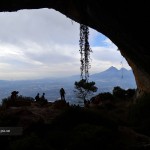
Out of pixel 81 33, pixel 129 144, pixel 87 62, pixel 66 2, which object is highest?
pixel 66 2

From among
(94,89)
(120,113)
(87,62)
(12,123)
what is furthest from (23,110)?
(94,89)

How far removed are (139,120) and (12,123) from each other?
8.84m

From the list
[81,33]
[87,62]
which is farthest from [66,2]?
[87,62]

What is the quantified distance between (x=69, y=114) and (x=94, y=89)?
24.5 metres

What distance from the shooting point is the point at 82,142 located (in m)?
11.9

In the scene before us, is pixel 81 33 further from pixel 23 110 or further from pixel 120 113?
pixel 120 113

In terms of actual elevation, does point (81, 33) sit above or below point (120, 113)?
above

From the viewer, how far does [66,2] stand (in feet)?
46.2

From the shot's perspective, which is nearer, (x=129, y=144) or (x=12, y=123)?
(x=129, y=144)

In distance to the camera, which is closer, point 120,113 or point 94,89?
point 120,113

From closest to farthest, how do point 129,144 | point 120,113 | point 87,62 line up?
point 129,144 → point 87,62 → point 120,113

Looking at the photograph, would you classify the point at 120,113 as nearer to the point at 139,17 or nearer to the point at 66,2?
the point at 66,2

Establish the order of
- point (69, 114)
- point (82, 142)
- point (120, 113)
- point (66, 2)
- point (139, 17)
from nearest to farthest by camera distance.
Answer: point (139, 17)
point (82, 142)
point (66, 2)
point (69, 114)
point (120, 113)

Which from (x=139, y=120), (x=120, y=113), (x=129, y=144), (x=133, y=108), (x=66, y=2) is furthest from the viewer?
(x=120, y=113)
